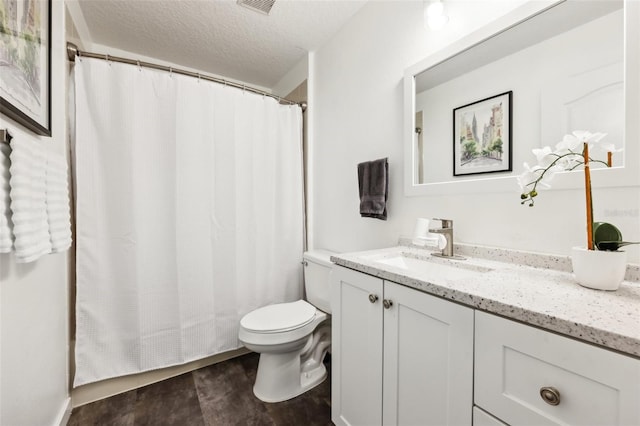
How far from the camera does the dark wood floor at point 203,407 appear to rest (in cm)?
137

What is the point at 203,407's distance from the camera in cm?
146

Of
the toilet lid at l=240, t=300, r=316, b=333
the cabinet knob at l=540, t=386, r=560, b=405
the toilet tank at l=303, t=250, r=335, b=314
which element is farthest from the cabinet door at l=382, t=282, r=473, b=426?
the toilet tank at l=303, t=250, r=335, b=314

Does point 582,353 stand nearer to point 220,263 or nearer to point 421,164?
point 421,164

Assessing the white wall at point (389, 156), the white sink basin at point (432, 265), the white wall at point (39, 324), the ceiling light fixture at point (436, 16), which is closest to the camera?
the white wall at point (39, 324)

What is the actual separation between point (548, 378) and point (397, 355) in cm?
43

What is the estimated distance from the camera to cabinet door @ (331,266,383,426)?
3.32ft

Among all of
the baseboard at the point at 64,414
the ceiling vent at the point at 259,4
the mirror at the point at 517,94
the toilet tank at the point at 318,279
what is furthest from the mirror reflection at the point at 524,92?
the baseboard at the point at 64,414

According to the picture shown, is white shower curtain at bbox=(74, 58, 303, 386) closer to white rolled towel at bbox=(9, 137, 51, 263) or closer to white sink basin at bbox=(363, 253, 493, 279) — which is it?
white rolled towel at bbox=(9, 137, 51, 263)

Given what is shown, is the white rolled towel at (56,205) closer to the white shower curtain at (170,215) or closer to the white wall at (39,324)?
the white wall at (39,324)

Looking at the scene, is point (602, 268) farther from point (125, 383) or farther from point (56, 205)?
point (125, 383)

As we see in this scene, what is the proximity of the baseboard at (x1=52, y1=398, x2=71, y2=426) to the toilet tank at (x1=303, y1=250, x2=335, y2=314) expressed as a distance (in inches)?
52.9

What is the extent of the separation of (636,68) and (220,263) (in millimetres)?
2060

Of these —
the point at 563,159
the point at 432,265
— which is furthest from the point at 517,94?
the point at 432,265

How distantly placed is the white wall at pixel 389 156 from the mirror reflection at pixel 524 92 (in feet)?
0.41
